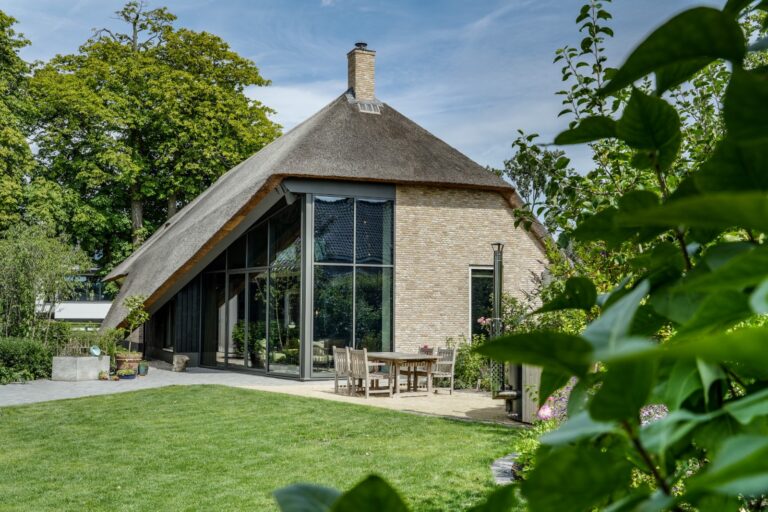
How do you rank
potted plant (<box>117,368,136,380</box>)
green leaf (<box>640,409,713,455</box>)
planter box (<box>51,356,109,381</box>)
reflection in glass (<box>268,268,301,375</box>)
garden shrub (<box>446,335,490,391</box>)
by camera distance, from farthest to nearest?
potted plant (<box>117,368,136,380</box>) < planter box (<box>51,356,109,381</box>) < reflection in glass (<box>268,268,301,375</box>) < garden shrub (<box>446,335,490,391</box>) < green leaf (<box>640,409,713,455</box>)

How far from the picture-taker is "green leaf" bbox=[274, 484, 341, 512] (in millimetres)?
385

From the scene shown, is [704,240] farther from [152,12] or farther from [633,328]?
[152,12]

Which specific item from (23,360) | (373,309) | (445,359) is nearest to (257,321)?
(373,309)

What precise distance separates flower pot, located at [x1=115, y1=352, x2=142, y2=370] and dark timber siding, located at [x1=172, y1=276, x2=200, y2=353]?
2.67 meters

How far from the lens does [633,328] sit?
0.57m

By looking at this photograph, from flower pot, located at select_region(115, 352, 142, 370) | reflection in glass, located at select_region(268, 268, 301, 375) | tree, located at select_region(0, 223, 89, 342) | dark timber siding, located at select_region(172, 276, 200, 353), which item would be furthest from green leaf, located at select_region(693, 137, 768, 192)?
dark timber siding, located at select_region(172, 276, 200, 353)

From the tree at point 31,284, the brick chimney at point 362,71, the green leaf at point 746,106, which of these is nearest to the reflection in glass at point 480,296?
the brick chimney at point 362,71

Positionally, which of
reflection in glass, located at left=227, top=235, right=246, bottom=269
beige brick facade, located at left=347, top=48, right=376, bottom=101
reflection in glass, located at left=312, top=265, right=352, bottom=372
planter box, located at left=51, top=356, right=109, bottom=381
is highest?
beige brick facade, located at left=347, top=48, right=376, bottom=101

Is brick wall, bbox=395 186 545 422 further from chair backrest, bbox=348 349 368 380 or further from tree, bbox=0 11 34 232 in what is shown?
tree, bbox=0 11 34 232

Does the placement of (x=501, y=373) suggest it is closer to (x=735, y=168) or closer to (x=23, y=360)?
(x=23, y=360)

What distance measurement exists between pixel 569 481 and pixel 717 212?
155 mm

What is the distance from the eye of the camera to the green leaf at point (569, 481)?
355 mm

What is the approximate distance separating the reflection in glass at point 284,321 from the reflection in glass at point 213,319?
2580mm

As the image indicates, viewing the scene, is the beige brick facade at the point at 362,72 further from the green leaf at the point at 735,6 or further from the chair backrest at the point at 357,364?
the green leaf at the point at 735,6
